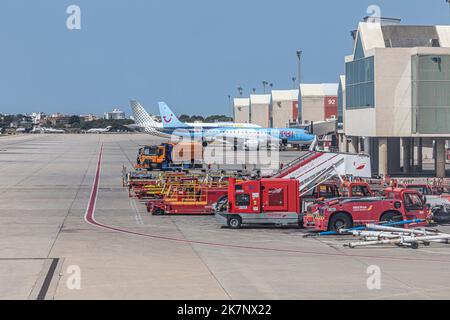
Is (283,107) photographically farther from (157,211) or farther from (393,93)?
(157,211)

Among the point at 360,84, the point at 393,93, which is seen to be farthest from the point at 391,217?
the point at 360,84

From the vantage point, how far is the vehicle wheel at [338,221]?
1359 inches

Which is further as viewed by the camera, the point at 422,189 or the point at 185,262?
the point at 422,189

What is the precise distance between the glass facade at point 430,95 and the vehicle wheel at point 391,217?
32284mm

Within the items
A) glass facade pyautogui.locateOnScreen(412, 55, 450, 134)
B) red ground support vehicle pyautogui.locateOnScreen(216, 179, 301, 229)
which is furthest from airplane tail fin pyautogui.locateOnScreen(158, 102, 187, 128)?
red ground support vehicle pyautogui.locateOnScreen(216, 179, 301, 229)

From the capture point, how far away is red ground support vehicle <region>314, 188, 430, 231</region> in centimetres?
3453

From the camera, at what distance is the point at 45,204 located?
156 ft

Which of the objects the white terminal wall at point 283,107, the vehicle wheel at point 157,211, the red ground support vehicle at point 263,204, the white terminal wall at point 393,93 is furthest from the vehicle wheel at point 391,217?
the white terminal wall at point 283,107

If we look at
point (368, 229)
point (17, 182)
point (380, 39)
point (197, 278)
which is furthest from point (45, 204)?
point (380, 39)

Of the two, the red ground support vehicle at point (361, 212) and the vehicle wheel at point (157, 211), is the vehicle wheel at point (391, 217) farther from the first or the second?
the vehicle wheel at point (157, 211)

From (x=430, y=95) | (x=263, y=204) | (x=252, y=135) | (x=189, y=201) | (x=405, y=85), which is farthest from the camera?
(x=252, y=135)

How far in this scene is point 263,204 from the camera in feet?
122

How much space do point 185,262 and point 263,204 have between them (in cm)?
1113
